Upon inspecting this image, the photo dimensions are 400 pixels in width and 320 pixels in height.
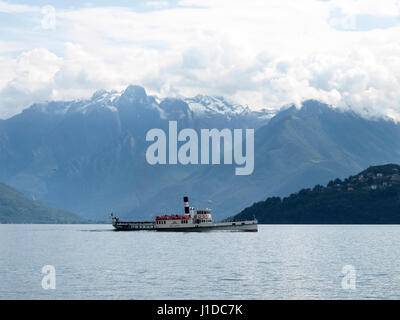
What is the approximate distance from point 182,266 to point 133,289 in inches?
1569

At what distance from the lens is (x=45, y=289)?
115 meters

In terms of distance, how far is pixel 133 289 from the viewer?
115 m

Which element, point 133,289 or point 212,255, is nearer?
point 133,289

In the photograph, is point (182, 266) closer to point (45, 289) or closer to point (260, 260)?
point (260, 260)
